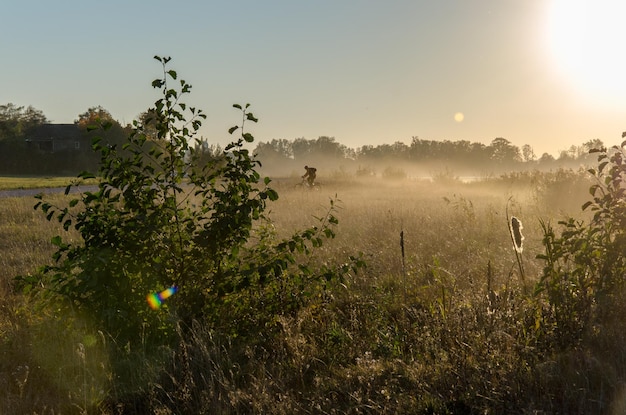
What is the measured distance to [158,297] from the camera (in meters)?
4.45

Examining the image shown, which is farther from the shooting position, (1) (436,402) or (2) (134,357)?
(2) (134,357)

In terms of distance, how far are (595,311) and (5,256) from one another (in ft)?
27.9

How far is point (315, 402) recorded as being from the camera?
3.44 m

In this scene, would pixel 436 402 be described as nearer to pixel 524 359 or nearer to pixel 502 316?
pixel 524 359

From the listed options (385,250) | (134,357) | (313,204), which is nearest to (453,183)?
(313,204)

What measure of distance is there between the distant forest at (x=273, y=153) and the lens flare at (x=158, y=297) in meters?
1.26

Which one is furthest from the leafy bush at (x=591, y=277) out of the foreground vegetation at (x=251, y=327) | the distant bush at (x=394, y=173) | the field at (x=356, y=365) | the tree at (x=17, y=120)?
the tree at (x=17, y=120)

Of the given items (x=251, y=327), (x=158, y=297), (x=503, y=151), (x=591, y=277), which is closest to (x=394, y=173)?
(x=591, y=277)

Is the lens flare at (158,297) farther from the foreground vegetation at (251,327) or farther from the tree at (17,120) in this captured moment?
the tree at (17,120)

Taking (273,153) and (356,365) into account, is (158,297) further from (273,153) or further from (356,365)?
(273,153)

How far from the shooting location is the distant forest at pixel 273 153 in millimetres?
19528

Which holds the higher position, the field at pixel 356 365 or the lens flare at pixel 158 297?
the lens flare at pixel 158 297

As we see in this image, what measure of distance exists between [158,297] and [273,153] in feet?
455

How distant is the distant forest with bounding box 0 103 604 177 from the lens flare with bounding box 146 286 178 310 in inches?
49.7
